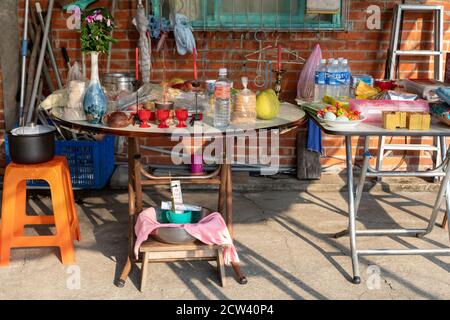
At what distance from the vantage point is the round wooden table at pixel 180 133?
341cm

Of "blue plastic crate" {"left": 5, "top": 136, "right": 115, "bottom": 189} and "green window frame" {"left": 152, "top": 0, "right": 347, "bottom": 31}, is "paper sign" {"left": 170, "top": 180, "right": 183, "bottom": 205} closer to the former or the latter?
"blue plastic crate" {"left": 5, "top": 136, "right": 115, "bottom": 189}

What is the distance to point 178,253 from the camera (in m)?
3.78

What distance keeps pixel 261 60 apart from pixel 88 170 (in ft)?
5.94

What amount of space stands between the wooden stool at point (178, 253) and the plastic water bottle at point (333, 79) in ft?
4.52

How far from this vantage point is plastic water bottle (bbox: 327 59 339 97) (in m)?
4.20

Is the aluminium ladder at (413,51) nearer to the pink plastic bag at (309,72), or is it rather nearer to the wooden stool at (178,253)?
the pink plastic bag at (309,72)

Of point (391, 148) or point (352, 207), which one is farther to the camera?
point (391, 148)

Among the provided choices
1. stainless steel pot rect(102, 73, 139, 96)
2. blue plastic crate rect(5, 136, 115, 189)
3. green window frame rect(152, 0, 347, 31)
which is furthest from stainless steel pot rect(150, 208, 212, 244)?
green window frame rect(152, 0, 347, 31)

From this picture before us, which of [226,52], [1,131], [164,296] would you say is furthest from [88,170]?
[164,296]

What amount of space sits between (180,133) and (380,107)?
4.28 ft

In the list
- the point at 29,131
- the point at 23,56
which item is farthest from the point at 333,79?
the point at 23,56

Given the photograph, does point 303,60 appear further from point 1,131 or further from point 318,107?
point 1,131

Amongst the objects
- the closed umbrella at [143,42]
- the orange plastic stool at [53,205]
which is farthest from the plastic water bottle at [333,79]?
the orange plastic stool at [53,205]

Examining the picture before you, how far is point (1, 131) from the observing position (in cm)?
580
